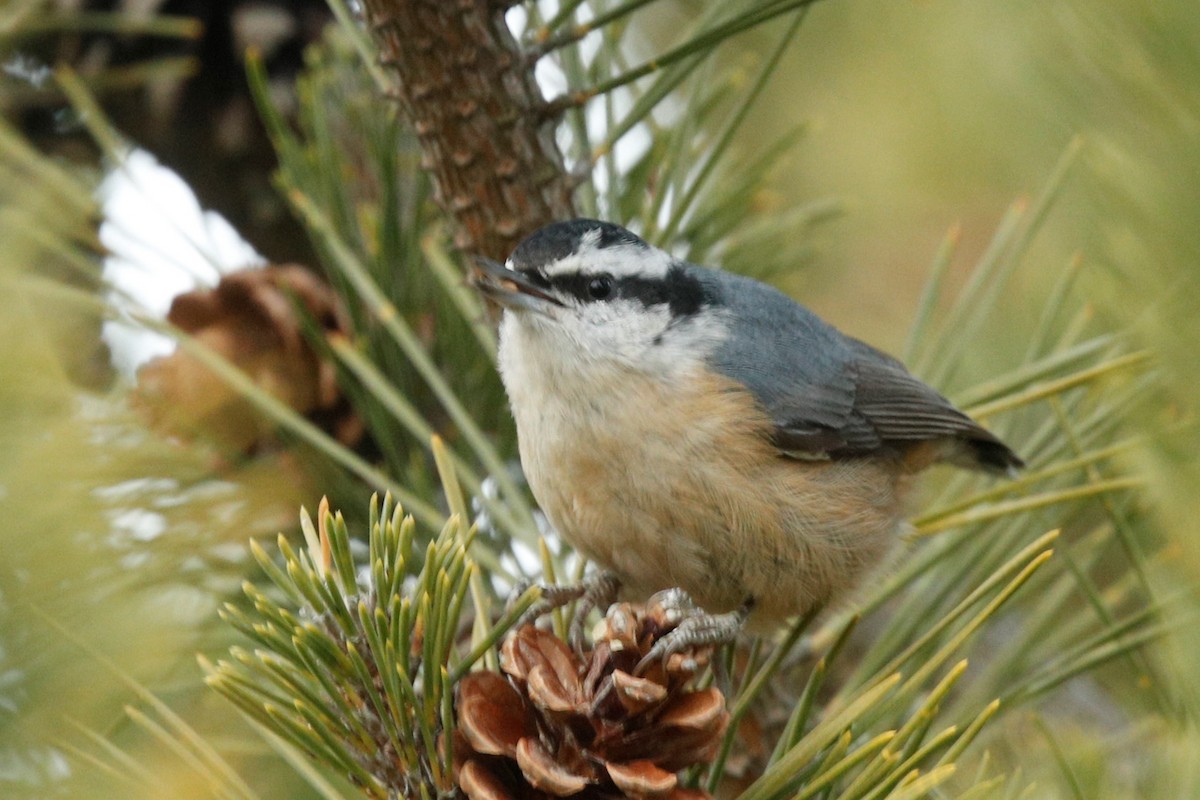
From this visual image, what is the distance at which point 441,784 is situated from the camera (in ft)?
3.32

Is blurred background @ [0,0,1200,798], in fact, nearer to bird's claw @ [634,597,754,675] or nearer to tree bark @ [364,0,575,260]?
bird's claw @ [634,597,754,675]

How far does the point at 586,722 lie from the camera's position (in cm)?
106

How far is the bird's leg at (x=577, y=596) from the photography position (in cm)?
133

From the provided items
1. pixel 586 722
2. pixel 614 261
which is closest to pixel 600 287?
pixel 614 261

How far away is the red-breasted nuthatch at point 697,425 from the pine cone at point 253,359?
35 cm

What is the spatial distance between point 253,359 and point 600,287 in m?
0.55

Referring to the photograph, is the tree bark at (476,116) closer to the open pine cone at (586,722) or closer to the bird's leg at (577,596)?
the bird's leg at (577,596)

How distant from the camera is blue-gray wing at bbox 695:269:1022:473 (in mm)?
1786

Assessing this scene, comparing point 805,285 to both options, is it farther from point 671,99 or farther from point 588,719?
point 588,719

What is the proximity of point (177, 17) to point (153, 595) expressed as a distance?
120cm

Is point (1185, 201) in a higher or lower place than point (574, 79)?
lower

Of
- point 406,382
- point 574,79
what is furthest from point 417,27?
point 406,382

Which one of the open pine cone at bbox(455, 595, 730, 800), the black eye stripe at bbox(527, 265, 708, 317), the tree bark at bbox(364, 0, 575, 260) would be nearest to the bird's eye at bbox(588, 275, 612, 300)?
the black eye stripe at bbox(527, 265, 708, 317)

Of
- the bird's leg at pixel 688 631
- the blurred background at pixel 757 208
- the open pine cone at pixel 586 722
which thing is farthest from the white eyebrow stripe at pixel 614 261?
the open pine cone at pixel 586 722
